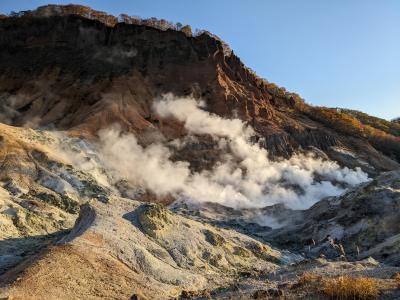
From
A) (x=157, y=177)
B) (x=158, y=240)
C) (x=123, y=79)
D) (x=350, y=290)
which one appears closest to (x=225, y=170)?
(x=157, y=177)

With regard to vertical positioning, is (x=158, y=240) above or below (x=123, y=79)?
below

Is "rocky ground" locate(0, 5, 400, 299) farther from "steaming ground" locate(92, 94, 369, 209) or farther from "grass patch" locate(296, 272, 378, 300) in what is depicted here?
"steaming ground" locate(92, 94, 369, 209)

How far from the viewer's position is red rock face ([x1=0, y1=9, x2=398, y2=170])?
183 ft

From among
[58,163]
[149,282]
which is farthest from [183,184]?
[149,282]

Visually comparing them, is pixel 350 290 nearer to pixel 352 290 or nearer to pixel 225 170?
pixel 352 290

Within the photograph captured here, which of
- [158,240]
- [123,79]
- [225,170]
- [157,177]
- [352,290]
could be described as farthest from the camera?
[123,79]

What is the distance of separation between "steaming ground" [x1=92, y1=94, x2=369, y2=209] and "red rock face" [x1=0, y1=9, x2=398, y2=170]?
2136 millimetres

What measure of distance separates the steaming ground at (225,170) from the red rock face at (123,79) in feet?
7.01

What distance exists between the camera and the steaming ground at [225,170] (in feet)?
151

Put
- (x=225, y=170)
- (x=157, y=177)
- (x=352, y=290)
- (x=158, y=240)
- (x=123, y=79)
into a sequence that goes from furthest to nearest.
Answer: (x=123, y=79), (x=225, y=170), (x=157, y=177), (x=158, y=240), (x=352, y=290)

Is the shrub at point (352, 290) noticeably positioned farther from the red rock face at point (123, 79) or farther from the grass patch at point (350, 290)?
the red rock face at point (123, 79)

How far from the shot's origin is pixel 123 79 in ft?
195

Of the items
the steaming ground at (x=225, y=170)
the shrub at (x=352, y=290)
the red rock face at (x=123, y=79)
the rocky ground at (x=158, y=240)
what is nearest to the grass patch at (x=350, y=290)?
the shrub at (x=352, y=290)

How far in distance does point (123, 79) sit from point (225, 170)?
16.5 meters
